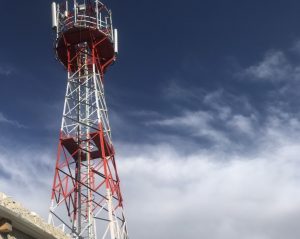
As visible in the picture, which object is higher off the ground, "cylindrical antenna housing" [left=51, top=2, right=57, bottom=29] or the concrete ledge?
"cylindrical antenna housing" [left=51, top=2, right=57, bottom=29]

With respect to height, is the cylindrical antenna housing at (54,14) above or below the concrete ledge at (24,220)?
above

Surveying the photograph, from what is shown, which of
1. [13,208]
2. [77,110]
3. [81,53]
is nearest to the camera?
[13,208]

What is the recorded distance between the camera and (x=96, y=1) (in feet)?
102

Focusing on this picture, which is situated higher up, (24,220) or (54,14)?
(54,14)

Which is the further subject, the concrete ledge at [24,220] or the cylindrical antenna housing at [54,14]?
the cylindrical antenna housing at [54,14]

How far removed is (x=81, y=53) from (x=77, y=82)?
2031 mm

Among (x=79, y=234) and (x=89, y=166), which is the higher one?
(x=89, y=166)

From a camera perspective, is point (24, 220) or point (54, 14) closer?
point (24, 220)

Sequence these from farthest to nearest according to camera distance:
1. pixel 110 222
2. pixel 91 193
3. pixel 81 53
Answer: pixel 81 53 → pixel 91 193 → pixel 110 222

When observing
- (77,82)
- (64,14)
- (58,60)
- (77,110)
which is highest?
(64,14)

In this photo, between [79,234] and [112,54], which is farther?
[112,54]

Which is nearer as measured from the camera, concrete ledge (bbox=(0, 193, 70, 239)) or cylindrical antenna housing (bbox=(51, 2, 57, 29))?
concrete ledge (bbox=(0, 193, 70, 239))

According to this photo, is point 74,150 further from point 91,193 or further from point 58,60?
point 58,60

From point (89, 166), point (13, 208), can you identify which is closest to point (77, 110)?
point (89, 166)
